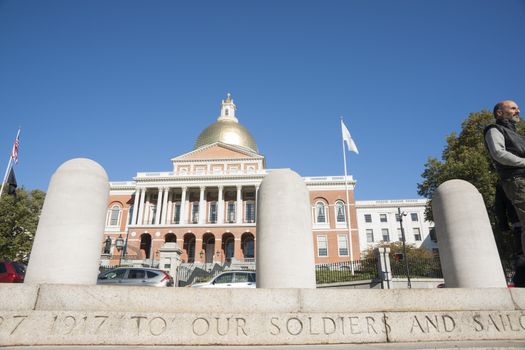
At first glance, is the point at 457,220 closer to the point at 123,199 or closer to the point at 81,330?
the point at 81,330

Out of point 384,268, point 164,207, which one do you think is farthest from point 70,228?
point 164,207

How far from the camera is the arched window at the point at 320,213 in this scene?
52.8 m

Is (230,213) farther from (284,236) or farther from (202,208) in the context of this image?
(284,236)

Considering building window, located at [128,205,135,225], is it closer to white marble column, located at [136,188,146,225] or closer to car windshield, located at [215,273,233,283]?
white marble column, located at [136,188,146,225]

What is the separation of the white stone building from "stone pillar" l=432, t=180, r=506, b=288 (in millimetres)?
62662

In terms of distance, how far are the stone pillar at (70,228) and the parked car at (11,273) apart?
30.6 ft

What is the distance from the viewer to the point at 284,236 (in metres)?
5.65

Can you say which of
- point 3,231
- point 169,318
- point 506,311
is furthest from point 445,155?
point 3,231

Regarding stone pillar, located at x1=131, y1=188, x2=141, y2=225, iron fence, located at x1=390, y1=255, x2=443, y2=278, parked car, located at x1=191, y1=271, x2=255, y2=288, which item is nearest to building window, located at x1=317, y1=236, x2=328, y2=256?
stone pillar, located at x1=131, y1=188, x2=141, y2=225

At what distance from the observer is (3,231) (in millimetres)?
34438

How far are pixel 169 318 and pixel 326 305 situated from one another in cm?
198

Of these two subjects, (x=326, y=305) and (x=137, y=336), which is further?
(x=326, y=305)

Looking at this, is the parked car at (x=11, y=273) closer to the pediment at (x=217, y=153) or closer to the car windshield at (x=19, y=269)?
the car windshield at (x=19, y=269)

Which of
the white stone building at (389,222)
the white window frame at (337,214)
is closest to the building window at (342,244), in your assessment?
the white window frame at (337,214)
